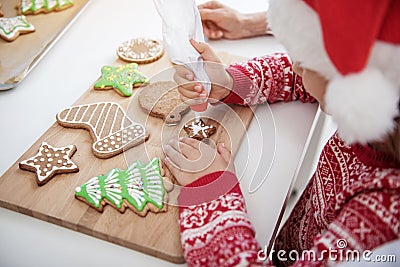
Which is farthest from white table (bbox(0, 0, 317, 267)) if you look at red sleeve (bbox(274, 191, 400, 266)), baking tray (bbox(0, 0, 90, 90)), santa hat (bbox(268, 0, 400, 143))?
santa hat (bbox(268, 0, 400, 143))

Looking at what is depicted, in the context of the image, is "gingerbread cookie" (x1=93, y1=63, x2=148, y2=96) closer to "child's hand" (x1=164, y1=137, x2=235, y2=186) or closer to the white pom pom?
"child's hand" (x1=164, y1=137, x2=235, y2=186)

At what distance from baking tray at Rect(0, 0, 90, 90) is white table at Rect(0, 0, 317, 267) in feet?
0.06

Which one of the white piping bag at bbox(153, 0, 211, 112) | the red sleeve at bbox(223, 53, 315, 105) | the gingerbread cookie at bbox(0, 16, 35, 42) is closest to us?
the white piping bag at bbox(153, 0, 211, 112)

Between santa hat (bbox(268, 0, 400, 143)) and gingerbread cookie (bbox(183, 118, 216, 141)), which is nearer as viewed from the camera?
santa hat (bbox(268, 0, 400, 143))

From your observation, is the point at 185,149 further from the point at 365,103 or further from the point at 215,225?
Result: the point at 365,103

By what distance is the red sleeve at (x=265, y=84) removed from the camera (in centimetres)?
90

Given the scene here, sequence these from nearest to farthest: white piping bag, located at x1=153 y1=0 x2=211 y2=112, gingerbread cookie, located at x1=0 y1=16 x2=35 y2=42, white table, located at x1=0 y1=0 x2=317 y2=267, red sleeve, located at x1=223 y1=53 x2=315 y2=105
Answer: white table, located at x1=0 y1=0 x2=317 y2=267 < white piping bag, located at x1=153 y1=0 x2=211 y2=112 < red sleeve, located at x1=223 y1=53 x2=315 y2=105 < gingerbread cookie, located at x1=0 y1=16 x2=35 y2=42

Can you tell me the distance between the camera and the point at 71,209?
0.70 metres

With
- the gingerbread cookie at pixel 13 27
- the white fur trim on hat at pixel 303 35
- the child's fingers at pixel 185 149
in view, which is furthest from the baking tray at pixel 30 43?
the white fur trim on hat at pixel 303 35

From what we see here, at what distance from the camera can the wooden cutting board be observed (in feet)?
2.19

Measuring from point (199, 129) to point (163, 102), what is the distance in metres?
0.09

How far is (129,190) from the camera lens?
717 millimetres

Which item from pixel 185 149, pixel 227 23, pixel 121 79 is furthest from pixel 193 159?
pixel 227 23

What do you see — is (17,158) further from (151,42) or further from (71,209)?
(151,42)
